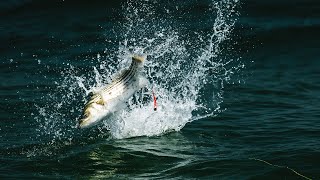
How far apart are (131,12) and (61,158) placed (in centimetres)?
1202

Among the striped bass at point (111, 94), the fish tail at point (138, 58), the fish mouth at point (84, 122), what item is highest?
the fish tail at point (138, 58)

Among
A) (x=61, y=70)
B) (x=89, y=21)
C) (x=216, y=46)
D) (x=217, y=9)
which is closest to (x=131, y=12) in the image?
(x=89, y=21)

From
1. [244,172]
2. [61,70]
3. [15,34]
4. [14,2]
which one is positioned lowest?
[244,172]

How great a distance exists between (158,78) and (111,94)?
606 cm

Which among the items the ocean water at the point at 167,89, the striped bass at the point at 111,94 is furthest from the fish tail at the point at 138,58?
the ocean water at the point at 167,89

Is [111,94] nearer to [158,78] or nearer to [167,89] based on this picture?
[167,89]

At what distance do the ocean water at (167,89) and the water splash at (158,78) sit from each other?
0.11 feet

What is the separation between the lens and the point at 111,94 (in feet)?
27.2

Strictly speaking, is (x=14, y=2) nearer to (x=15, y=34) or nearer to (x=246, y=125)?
(x=15, y=34)

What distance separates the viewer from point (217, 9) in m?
20.3

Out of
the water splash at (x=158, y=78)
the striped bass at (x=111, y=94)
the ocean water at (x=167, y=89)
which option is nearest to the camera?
the striped bass at (x=111, y=94)

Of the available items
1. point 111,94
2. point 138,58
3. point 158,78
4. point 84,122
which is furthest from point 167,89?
point 138,58

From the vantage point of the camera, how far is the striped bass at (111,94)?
27.0 ft

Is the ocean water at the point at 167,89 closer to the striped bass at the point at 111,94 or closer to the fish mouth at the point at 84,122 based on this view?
the fish mouth at the point at 84,122
